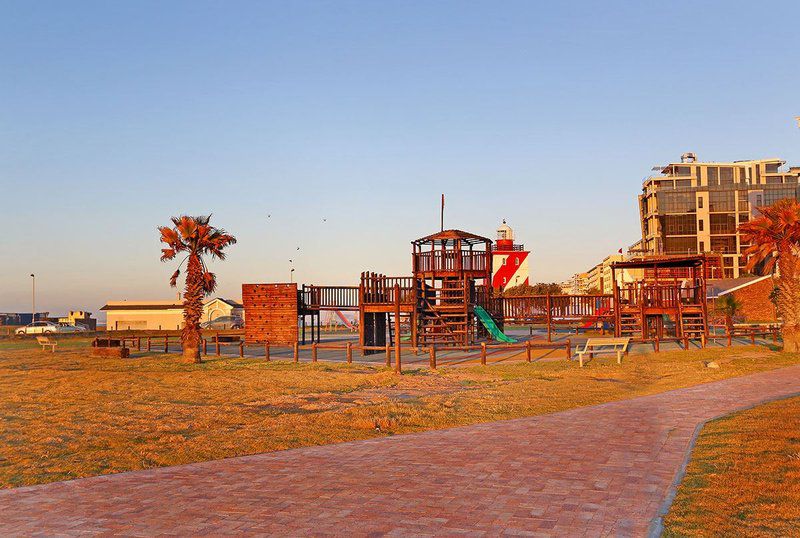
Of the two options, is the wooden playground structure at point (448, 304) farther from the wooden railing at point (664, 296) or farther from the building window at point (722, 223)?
the building window at point (722, 223)

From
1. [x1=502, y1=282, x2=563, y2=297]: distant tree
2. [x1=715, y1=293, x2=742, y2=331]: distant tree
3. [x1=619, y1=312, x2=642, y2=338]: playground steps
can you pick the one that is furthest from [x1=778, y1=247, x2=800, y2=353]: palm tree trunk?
[x1=502, y1=282, x2=563, y2=297]: distant tree

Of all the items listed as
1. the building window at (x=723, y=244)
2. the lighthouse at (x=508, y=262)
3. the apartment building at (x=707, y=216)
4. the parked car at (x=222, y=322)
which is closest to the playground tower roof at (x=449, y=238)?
the lighthouse at (x=508, y=262)

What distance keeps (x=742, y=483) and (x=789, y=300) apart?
2196 cm

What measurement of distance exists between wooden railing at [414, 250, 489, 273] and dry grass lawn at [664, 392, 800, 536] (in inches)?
1011

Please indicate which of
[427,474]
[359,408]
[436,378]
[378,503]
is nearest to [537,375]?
[436,378]

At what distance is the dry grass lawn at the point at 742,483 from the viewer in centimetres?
687

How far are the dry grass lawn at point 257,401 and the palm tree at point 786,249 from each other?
171 cm

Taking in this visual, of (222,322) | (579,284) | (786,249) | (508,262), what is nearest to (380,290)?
(786,249)

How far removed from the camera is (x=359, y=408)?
15.8 metres

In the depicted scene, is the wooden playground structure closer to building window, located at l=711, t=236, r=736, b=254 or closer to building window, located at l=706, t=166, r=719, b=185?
building window, located at l=711, t=236, r=736, b=254

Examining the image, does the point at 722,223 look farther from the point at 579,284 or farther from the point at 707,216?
the point at 579,284

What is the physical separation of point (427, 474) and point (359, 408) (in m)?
6.51

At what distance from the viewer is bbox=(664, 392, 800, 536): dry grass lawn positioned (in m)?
6.87

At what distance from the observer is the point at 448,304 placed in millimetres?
37375
